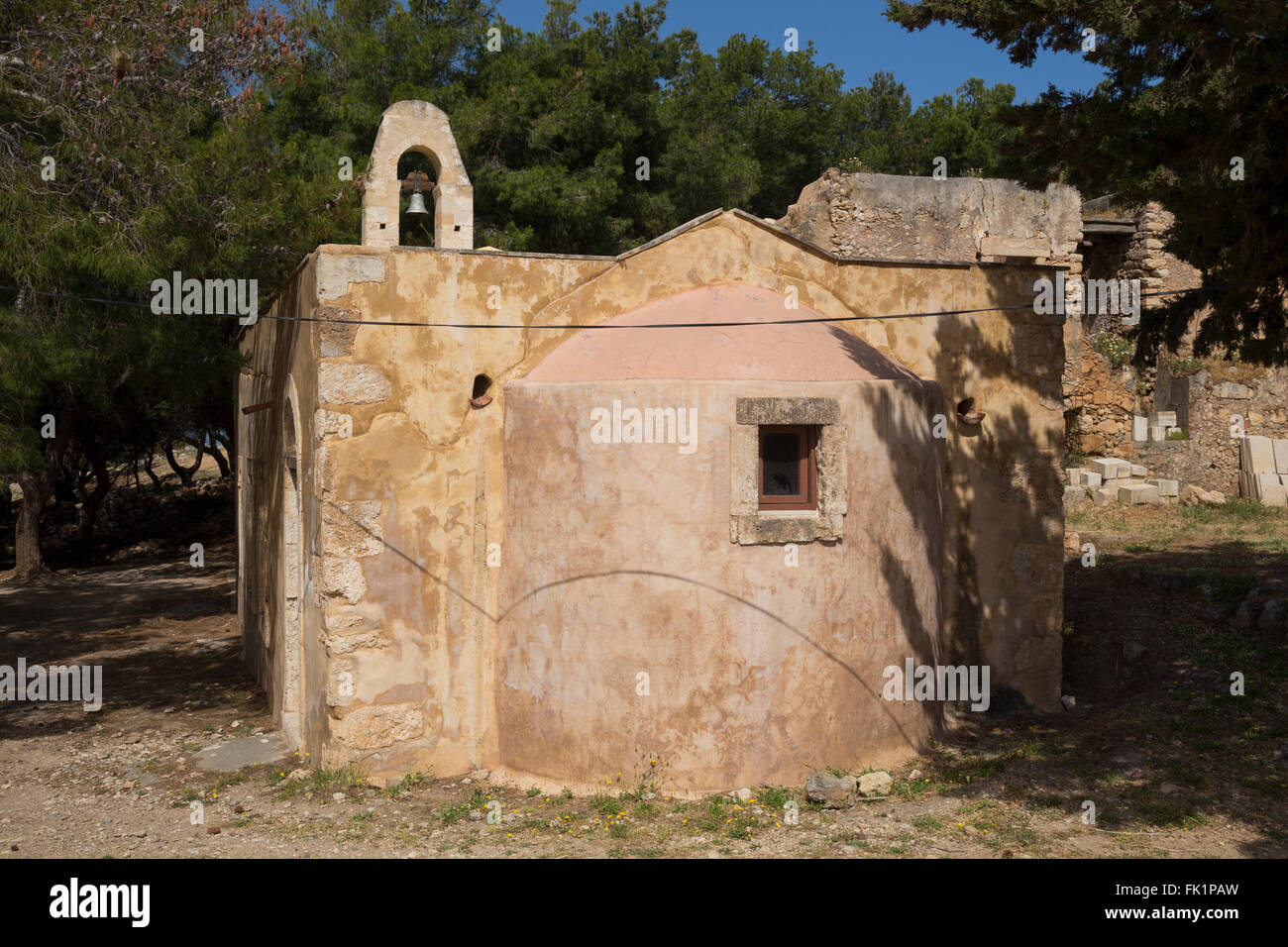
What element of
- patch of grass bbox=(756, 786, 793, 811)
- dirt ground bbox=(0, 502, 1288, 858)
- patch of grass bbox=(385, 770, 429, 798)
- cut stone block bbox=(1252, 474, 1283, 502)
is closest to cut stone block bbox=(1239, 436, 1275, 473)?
cut stone block bbox=(1252, 474, 1283, 502)

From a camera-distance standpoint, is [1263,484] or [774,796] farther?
[1263,484]

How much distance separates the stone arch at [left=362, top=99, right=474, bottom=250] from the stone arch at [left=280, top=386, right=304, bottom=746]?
201 centimetres

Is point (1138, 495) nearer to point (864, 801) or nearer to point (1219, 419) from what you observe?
point (1219, 419)

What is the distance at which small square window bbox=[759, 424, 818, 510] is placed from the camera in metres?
8.06

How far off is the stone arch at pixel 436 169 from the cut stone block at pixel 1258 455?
14.5 m

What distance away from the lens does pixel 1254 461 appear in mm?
17609

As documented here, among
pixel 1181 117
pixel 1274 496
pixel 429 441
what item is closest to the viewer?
pixel 1181 117

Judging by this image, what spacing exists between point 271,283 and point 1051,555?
10199mm

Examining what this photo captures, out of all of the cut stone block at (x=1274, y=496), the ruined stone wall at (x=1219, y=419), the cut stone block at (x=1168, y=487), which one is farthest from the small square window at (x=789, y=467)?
the ruined stone wall at (x=1219, y=419)

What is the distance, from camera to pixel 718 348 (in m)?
8.15

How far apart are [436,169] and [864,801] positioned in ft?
19.5

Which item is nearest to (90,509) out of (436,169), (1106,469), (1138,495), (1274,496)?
(436,169)

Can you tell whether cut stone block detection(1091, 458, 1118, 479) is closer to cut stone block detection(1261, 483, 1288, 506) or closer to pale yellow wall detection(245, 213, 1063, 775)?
cut stone block detection(1261, 483, 1288, 506)

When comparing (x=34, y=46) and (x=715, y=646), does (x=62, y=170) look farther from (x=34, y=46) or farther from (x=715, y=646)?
(x=715, y=646)
